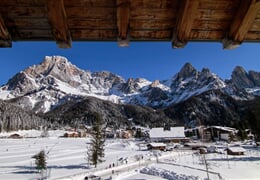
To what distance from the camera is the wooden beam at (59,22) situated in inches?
127

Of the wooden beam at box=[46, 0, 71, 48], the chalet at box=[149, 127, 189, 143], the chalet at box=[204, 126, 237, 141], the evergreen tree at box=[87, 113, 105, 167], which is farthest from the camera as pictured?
the chalet at box=[149, 127, 189, 143]

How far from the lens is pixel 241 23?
11.8 feet

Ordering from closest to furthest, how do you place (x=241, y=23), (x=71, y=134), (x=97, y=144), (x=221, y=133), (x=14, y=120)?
(x=241, y=23) → (x=97, y=144) → (x=221, y=133) → (x=71, y=134) → (x=14, y=120)

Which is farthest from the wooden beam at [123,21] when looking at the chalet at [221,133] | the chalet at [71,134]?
the chalet at [71,134]

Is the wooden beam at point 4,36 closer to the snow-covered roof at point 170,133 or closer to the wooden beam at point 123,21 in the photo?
the wooden beam at point 123,21

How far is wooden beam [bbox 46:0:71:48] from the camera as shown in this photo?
3.23 metres

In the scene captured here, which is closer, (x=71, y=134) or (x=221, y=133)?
(x=221, y=133)

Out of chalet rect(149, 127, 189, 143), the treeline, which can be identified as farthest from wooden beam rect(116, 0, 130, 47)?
the treeline

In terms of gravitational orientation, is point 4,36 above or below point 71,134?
below

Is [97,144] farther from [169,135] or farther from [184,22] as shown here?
[169,135]

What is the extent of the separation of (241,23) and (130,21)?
67.1 inches

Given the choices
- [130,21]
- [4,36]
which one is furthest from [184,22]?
[4,36]

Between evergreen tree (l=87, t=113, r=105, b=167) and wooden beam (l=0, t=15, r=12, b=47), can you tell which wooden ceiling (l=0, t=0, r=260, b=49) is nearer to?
wooden beam (l=0, t=15, r=12, b=47)

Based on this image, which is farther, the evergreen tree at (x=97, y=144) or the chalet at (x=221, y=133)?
the chalet at (x=221, y=133)
